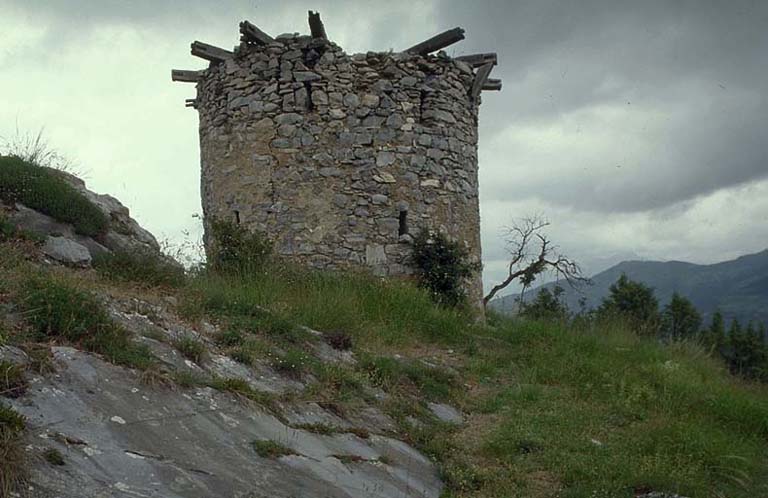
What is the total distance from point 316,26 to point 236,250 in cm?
360

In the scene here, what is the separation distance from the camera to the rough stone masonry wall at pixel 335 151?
33.5ft

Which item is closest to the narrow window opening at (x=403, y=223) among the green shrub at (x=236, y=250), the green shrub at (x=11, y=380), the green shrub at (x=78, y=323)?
the green shrub at (x=236, y=250)

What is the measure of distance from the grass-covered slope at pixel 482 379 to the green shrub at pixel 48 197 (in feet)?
4.34

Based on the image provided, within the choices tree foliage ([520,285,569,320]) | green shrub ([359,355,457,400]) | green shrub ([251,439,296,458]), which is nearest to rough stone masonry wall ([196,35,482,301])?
tree foliage ([520,285,569,320])

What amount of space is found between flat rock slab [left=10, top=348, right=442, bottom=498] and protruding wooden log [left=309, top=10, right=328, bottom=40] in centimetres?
697

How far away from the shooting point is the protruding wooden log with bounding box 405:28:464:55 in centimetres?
1052

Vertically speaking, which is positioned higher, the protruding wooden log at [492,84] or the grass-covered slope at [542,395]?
the protruding wooden log at [492,84]

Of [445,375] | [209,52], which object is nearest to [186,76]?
[209,52]

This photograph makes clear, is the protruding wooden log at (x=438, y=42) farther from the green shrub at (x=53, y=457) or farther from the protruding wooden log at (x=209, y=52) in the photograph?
the green shrub at (x=53, y=457)

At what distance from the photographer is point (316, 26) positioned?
10.2m

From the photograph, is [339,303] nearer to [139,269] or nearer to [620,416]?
[139,269]

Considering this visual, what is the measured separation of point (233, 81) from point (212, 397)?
285 inches

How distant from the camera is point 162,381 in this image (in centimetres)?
447

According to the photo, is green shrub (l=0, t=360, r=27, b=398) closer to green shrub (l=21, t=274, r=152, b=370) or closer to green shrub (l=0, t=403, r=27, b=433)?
green shrub (l=0, t=403, r=27, b=433)
